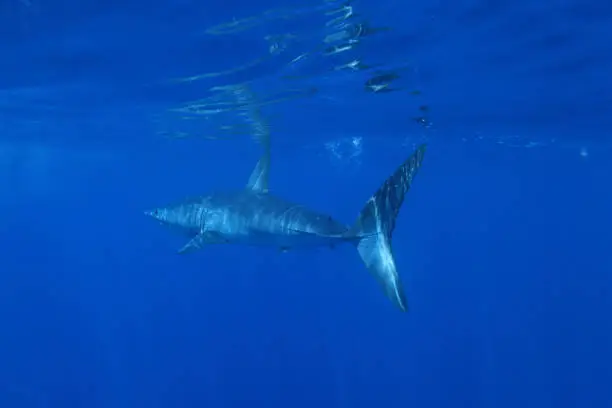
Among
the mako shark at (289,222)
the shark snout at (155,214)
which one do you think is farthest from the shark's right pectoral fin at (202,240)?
the shark snout at (155,214)

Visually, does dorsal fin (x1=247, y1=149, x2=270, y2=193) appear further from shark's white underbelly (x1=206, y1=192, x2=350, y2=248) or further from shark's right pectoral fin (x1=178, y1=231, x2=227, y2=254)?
shark's right pectoral fin (x1=178, y1=231, x2=227, y2=254)

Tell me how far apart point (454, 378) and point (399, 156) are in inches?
651

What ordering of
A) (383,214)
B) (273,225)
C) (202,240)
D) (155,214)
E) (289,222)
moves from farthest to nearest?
1. (155,214)
2. (202,240)
3. (273,225)
4. (289,222)
5. (383,214)

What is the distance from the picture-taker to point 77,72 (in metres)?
14.9

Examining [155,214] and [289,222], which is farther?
[155,214]

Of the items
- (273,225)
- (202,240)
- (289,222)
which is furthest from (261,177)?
(289,222)

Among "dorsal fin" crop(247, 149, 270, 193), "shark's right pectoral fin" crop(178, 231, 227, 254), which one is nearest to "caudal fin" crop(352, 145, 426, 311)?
"shark's right pectoral fin" crop(178, 231, 227, 254)

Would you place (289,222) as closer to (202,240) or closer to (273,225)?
(273,225)

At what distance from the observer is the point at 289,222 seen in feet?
29.8

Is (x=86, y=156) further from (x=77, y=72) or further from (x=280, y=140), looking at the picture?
(x=77, y=72)

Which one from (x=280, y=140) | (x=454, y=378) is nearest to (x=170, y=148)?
(x=280, y=140)

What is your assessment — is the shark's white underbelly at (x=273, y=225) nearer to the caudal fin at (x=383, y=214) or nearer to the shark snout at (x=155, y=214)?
the caudal fin at (x=383, y=214)

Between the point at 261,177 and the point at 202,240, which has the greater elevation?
the point at 261,177

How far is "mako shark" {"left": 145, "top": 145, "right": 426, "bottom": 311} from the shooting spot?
25.5 ft
